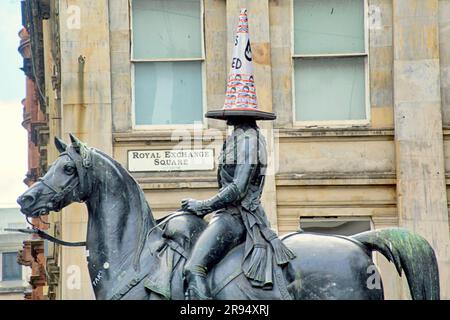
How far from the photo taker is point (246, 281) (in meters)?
18.2

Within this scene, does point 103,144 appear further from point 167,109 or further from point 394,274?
point 394,274

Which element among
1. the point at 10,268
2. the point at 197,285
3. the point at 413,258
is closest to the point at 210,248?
the point at 197,285

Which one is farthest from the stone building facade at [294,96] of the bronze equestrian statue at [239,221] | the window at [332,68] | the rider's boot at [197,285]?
the rider's boot at [197,285]

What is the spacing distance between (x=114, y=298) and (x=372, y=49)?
522 inches

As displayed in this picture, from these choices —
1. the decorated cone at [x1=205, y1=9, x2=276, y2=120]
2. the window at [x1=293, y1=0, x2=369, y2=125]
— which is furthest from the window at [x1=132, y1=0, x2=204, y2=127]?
the decorated cone at [x1=205, y1=9, x2=276, y2=120]

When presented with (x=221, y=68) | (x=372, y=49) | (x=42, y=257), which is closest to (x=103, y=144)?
(x=221, y=68)

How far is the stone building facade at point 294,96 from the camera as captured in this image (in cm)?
3008

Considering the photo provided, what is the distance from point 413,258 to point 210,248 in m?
2.26

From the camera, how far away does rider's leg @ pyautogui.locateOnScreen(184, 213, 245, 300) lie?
17984 millimetres

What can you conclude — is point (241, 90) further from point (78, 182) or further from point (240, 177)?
point (78, 182)

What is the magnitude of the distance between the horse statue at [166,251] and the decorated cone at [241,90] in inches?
49.1

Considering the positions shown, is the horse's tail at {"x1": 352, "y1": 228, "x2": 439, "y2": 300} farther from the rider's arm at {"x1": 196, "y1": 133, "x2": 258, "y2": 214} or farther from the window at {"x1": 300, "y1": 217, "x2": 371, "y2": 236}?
the window at {"x1": 300, "y1": 217, "x2": 371, "y2": 236}

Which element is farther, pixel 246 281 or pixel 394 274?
pixel 394 274

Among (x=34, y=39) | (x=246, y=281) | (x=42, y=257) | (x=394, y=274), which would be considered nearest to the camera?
(x=246, y=281)
